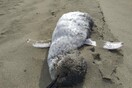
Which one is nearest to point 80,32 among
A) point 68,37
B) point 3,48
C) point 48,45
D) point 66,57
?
point 68,37

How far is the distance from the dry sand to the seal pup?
18 centimetres

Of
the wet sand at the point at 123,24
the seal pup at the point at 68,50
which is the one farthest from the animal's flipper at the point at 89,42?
the wet sand at the point at 123,24

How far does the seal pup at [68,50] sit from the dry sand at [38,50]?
0.18m

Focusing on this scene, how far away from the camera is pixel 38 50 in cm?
485

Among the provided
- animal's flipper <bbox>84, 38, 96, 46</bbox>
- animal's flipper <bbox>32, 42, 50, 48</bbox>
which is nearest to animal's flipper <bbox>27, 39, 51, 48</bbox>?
animal's flipper <bbox>32, 42, 50, 48</bbox>

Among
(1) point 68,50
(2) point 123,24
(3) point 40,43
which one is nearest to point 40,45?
(3) point 40,43

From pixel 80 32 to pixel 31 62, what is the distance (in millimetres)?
978

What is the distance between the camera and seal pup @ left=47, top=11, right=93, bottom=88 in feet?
12.3

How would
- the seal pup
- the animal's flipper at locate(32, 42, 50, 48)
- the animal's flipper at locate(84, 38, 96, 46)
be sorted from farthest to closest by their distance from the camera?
the animal's flipper at locate(32, 42, 50, 48) → the animal's flipper at locate(84, 38, 96, 46) → the seal pup

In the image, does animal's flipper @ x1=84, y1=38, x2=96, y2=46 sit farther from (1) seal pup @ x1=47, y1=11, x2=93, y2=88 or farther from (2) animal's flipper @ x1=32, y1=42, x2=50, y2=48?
(2) animal's flipper @ x1=32, y1=42, x2=50, y2=48

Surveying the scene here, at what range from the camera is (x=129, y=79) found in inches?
164

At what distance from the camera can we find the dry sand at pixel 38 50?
4.14 meters

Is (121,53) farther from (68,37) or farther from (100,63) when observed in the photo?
(68,37)

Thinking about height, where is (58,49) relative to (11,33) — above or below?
above
